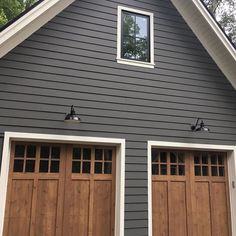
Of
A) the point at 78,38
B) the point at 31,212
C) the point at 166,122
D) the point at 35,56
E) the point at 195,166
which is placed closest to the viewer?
the point at 31,212

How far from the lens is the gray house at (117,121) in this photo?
468cm

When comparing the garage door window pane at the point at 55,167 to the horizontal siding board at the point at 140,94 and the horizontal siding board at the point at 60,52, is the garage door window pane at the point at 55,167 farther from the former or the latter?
the horizontal siding board at the point at 60,52

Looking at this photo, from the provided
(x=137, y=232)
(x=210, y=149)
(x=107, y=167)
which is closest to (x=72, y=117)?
(x=107, y=167)

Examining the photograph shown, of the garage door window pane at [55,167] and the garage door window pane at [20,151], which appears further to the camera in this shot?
the garage door window pane at [55,167]

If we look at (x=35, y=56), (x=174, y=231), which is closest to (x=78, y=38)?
(x=35, y=56)

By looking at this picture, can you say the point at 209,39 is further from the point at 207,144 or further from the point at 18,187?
the point at 18,187

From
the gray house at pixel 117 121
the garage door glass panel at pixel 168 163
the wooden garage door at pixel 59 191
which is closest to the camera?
the wooden garage door at pixel 59 191

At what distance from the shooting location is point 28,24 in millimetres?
4699

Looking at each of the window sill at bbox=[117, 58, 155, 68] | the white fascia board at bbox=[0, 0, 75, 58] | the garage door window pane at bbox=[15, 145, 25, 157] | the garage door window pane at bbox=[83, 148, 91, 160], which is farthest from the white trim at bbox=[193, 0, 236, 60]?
the garage door window pane at bbox=[15, 145, 25, 157]

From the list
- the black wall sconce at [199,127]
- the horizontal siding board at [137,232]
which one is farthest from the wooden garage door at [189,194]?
the black wall sconce at [199,127]

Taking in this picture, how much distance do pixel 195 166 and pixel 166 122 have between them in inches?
46.4

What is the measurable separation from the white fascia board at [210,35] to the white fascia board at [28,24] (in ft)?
8.57

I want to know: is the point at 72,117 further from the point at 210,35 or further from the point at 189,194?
the point at 210,35

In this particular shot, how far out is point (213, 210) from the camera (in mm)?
5867
